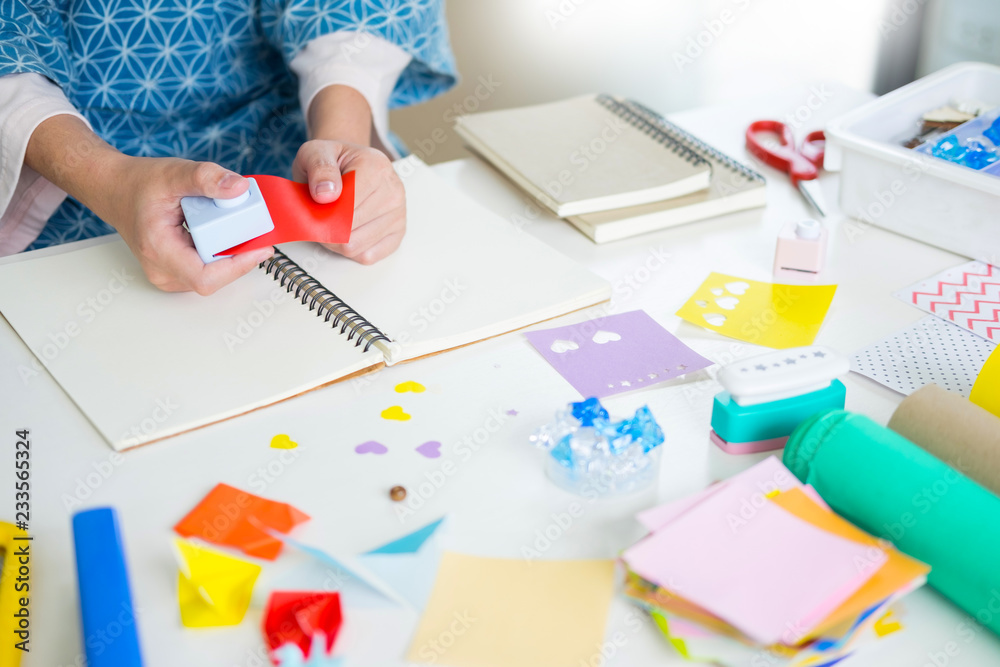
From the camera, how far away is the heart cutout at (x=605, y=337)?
2.48 feet

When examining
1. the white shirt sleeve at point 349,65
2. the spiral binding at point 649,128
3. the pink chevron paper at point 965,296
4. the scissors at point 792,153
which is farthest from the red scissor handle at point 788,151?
the white shirt sleeve at point 349,65

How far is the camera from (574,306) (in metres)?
0.80

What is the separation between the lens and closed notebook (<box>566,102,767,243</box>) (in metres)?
0.92

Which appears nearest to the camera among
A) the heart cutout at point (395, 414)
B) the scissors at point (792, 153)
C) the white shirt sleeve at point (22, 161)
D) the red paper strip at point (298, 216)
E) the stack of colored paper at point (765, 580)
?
the stack of colored paper at point (765, 580)

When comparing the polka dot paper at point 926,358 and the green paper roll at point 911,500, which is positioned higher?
the green paper roll at point 911,500

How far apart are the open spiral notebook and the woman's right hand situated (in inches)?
1.3

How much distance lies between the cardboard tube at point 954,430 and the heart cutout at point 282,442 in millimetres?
422

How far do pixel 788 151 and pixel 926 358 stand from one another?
1.40 feet

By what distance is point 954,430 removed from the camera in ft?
1.82

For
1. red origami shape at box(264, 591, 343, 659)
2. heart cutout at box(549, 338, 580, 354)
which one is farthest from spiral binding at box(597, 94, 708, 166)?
red origami shape at box(264, 591, 343, 659)

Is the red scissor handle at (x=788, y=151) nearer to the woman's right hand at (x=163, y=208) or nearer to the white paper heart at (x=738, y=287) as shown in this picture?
the white paper heart at (x=738, y=287)

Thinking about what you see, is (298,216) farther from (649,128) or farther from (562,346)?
(649,128)

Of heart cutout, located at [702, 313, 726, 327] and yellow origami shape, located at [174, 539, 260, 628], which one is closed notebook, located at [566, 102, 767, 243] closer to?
heart cutout, located at [702, 313, 726, 327]

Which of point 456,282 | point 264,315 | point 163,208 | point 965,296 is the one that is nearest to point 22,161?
point 163,208
